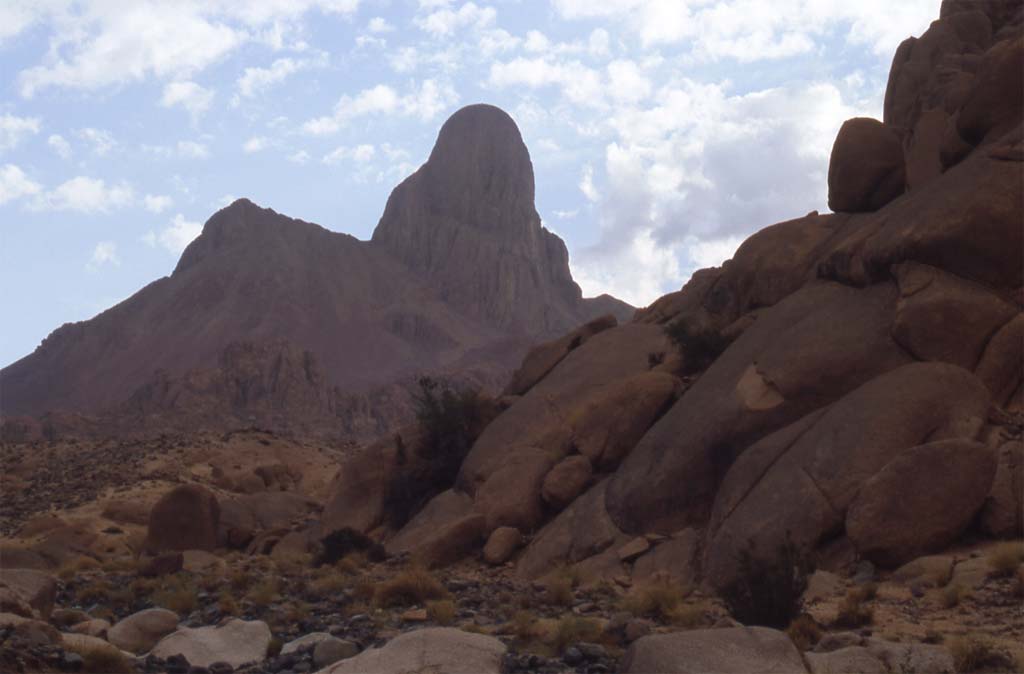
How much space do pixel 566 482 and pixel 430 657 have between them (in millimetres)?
12387

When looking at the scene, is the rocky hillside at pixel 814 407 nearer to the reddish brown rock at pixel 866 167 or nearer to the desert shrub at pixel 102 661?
the reddish brown rock at pixel 866 167

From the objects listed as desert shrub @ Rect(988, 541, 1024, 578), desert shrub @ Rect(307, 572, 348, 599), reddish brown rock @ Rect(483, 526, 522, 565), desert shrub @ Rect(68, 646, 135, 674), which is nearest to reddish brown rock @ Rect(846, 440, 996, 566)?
desert shrub @ Rect(988, 541, 1024, 578)

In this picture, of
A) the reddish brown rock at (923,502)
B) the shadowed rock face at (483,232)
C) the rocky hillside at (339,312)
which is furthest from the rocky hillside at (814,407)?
the shadowed rock face at (483,232)

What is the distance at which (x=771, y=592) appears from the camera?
12945 mm

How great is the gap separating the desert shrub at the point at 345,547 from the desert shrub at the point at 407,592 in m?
6.16

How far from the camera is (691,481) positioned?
63.4ft

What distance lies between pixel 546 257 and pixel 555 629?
123006mm

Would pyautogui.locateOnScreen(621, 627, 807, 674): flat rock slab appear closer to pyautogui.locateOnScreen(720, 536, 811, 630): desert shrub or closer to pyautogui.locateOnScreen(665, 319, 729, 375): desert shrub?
pyautogui.locateOnScreen(720, 536, 811, 630): desert shrub

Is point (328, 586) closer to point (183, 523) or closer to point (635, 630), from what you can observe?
point (635, 630)

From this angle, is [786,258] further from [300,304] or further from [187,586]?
[300,304]

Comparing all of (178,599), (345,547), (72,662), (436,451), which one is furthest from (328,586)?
(436,451)

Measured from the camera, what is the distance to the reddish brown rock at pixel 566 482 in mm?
22212

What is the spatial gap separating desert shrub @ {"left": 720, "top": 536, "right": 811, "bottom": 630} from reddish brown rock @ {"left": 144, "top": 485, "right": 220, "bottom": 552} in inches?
694

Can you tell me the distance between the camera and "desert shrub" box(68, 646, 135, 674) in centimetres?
1066
